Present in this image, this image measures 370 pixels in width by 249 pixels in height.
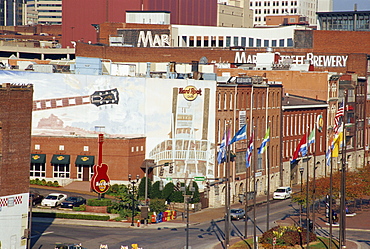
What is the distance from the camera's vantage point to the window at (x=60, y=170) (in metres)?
100

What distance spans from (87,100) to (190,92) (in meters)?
11.9

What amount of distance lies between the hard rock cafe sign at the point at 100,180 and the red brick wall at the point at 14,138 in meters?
24.2

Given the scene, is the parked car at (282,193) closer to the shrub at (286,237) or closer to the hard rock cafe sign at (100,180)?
the hard rock cafe sign at (100,180)

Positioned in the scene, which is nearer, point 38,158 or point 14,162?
point 14,162

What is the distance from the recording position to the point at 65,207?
8769 centimetres

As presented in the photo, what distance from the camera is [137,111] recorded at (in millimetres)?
100500

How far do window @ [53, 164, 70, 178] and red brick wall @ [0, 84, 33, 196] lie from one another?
3247 centimetres

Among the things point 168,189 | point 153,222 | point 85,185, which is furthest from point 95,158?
point 153,222

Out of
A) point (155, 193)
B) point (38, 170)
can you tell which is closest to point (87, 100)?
point (38, 170)

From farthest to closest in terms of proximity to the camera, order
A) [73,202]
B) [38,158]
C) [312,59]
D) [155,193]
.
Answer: [312,59] → [38,158] → [155,193] → [73,202]

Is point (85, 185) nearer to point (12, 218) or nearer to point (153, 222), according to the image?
point (153, 222)

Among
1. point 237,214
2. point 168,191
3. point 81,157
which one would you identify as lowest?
point 237,214

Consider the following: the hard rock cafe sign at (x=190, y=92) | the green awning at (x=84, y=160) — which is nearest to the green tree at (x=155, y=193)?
the green awning at (x=84, y=160)

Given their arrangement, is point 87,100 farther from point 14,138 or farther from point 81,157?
point 14,138
